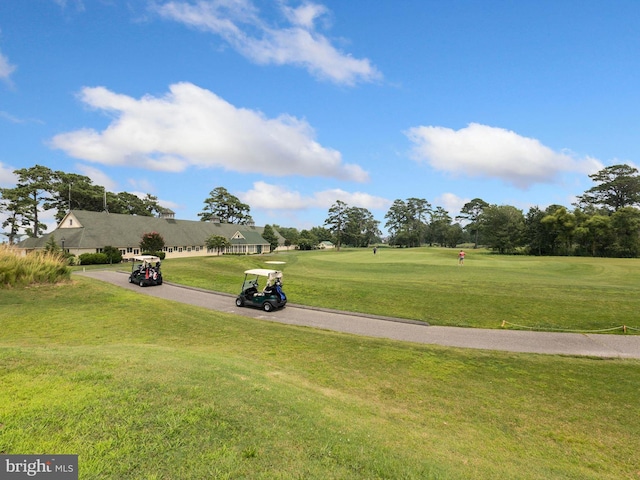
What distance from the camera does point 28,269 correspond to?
17.0 metres

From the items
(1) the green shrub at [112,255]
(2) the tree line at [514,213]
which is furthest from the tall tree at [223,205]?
(1) the green shrub at [112,255]

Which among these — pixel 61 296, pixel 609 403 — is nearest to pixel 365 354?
pixel 609 403

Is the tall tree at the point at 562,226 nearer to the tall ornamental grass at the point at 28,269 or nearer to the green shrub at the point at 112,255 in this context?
the tall ornamental grass at the point at 28,269

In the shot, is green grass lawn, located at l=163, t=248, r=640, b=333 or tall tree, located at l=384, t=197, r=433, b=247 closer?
green grass lawn, located at l=163, t=248, r=640, b=333

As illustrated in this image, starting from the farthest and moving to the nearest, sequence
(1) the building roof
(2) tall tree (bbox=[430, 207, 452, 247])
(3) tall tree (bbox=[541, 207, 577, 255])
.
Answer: (2) tall tree (bbox=[430, 207, 452, 247]) → (3) tall tree (bbox=[541, 207, 577, 255]) → (1) the building roof

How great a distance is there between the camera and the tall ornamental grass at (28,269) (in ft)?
53.1

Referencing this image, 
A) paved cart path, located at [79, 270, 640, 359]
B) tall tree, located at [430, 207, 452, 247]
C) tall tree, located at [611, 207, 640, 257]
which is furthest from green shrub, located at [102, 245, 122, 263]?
tall tree, located at [430, 207, 452, 247]

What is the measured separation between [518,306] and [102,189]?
8090 cm

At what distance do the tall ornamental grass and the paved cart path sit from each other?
8.13m

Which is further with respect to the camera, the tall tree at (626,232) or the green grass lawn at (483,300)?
the tall tree at (626,232)

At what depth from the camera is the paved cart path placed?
476 inches

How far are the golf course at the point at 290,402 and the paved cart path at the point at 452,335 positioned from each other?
0.97m

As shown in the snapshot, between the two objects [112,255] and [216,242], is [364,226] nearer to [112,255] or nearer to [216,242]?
[216,242]

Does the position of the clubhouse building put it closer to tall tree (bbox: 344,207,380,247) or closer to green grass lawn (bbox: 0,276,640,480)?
green grass lawn (bbox: 0,276,640,480)
